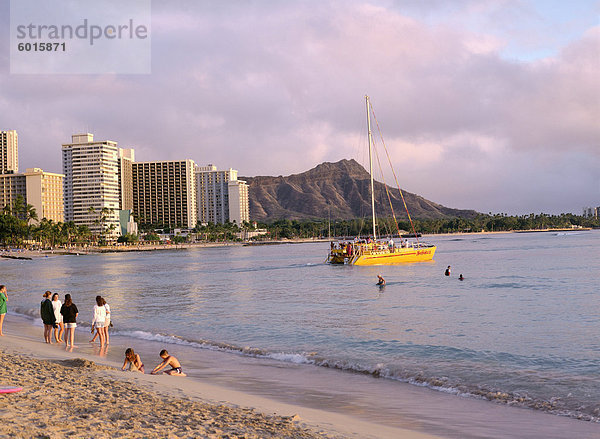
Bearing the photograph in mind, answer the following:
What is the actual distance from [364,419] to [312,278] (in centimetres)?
3990

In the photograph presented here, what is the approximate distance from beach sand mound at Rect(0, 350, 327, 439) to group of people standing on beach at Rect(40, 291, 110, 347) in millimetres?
5200

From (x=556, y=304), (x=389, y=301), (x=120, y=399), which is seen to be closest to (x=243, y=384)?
(x=120, y=399)

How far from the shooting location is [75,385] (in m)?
10.2

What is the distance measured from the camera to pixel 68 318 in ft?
53.6

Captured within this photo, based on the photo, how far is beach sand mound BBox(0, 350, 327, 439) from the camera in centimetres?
699

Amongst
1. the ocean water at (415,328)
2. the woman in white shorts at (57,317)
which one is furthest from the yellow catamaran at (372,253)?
the woman in white shorts at (57,317)

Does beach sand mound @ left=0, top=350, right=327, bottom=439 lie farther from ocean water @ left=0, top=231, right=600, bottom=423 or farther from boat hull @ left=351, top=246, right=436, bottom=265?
boat hull @ left=351, top=246, right=436, bottom=265

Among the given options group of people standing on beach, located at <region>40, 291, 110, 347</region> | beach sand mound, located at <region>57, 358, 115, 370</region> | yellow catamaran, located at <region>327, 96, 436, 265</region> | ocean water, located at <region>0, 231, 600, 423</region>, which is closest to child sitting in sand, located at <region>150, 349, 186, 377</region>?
beach sand mound, located at <region>57, 358, 115, 370</region>

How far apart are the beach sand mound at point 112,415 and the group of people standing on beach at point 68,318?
5.20 metres

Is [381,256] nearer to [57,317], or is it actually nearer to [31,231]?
[57,317]

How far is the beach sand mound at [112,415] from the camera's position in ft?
22.9

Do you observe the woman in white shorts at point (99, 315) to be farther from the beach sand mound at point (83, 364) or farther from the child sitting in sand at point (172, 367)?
the child sitting in sand at point (172, 367)

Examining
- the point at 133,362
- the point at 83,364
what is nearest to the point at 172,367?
the point at 133,362

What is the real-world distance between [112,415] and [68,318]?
9.58 m
